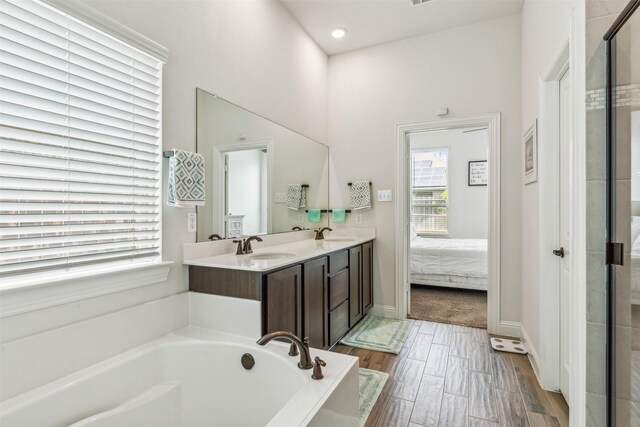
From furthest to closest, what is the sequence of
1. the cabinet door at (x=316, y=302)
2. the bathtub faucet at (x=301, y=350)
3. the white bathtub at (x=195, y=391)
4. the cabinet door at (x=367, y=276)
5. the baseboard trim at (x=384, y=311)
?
1. the baseboard trim at (x=384, y=311)
2. the cabinet door at (x=367, y=276)
3. the cabinet door at (x=316, y=302)
4. the bathtub faucet at (x=301, y=350)
5. the white bathtub at (x=195, y=391)

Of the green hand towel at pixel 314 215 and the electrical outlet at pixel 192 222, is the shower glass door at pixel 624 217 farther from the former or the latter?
the green hand towel at pixel 314 215

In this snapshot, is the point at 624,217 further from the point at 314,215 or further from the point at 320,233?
the point at 314,215

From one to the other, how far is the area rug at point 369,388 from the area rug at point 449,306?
1.35 meters

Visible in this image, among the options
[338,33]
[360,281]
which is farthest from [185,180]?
[338,33]

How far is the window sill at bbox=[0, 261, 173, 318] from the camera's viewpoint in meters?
1.15

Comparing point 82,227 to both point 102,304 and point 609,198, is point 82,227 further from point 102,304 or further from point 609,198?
point 609,198

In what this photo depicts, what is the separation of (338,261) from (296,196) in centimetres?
86

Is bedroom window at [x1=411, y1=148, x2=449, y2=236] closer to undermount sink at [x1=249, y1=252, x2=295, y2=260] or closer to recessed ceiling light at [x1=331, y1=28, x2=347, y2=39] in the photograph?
recessed ceiling light at [x1=331, y1=28, x2=347, y2=39]

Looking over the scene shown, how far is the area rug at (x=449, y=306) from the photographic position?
11.3 feet

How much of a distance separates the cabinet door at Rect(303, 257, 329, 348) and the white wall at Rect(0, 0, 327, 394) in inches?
30.5

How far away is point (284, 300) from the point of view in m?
1.90

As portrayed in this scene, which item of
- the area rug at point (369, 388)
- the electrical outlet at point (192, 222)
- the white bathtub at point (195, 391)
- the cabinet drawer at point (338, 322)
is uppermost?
the electrical outlet at point (192, 222)

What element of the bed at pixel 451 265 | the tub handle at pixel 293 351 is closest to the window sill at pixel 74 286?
the tub handle at pixel 293 351

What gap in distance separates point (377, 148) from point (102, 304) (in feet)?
9.48
